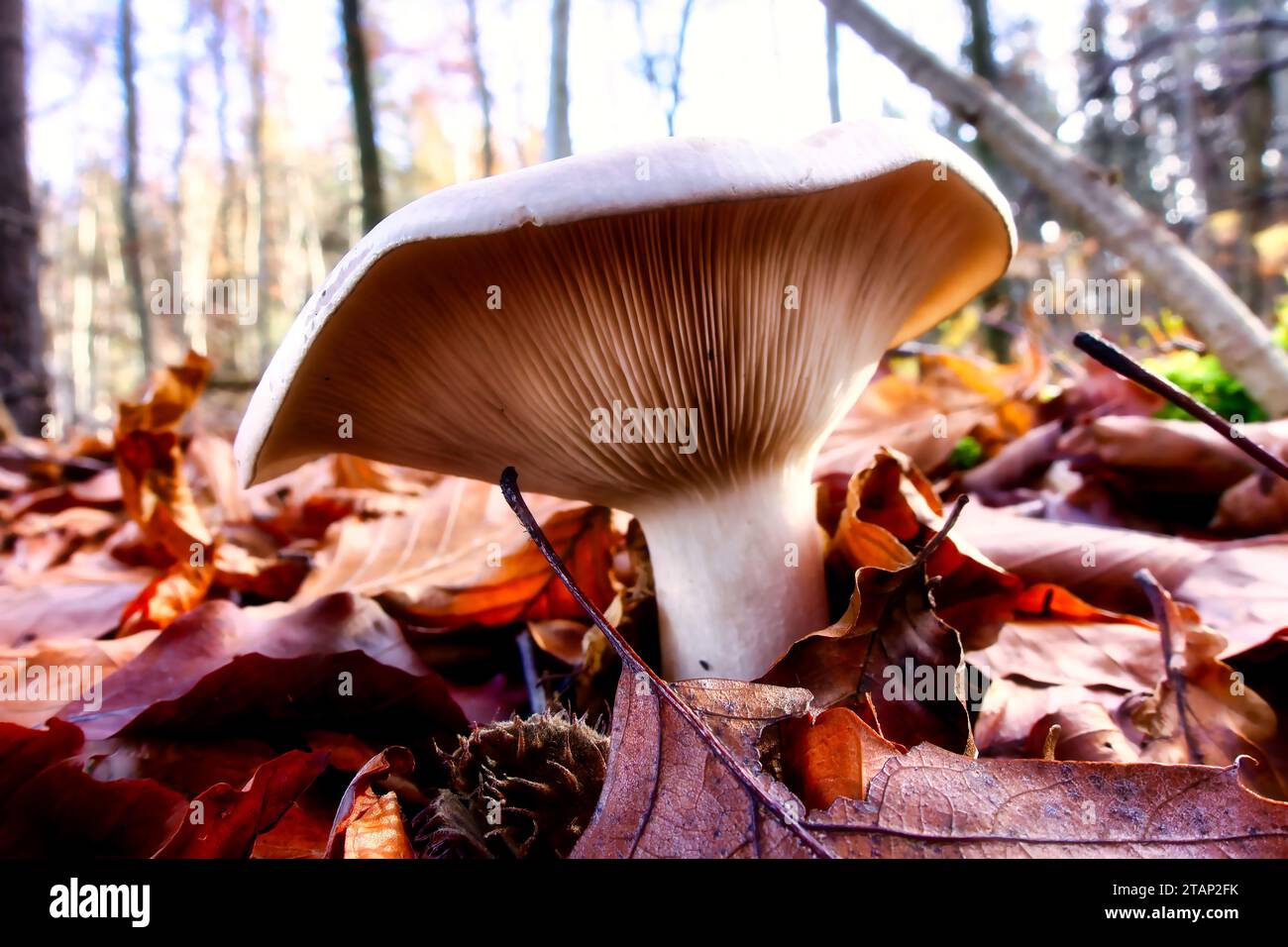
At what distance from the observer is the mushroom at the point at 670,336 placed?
0.74 metres

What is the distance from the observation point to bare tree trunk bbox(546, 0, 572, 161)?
6.27m

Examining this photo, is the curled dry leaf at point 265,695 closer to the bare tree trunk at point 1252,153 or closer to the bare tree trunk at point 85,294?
the bare tree trunk at point 1252,153

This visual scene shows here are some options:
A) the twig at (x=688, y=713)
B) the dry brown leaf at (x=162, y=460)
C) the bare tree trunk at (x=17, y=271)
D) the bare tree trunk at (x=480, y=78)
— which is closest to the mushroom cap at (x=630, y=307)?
the twig at (x=688, y=713)

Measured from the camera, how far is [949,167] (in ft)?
2.85

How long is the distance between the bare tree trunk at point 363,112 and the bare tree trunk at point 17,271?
88.5 inches

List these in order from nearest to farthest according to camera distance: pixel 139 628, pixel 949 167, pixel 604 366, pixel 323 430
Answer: pixel 949 167 < pixel 604 366 < pixel 323 430 < pixel 139 628

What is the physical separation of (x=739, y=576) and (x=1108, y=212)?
154cm

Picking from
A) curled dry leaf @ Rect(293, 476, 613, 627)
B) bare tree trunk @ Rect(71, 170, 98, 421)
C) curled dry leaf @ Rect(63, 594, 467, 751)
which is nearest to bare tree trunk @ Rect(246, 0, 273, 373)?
bare tree trunk @ Rect(71, 170, 98, 421)

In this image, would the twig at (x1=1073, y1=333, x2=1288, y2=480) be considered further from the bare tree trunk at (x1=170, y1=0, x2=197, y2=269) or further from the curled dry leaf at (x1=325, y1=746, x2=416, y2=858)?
the bare tree trunk at (x1=170, y1=0, x2=197, y2=269)

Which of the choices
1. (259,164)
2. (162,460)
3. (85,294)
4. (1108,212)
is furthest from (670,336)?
(85,294)

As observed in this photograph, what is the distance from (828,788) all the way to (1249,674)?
654 millimetres

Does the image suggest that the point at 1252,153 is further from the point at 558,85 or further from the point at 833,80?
the point at 558,85
